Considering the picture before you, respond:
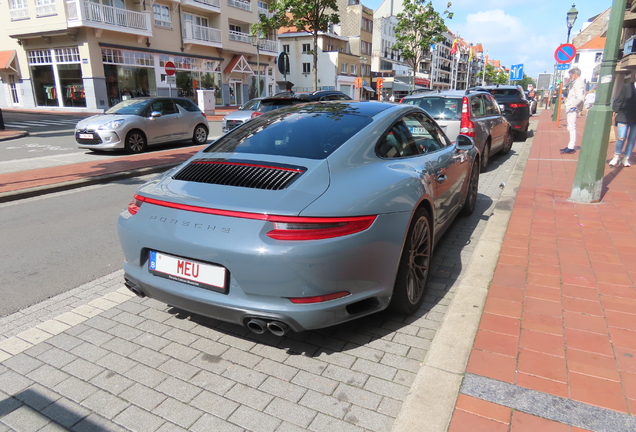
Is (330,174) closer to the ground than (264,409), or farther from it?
farther from it

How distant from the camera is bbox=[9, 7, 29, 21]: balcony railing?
27727 mm

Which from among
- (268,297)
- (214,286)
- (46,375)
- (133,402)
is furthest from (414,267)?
(46,375)

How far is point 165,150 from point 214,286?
11147 millimetres

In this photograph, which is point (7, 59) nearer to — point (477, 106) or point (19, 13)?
point (19, 13)

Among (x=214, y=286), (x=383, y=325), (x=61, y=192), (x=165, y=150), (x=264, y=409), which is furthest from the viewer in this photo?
(x=165, y=150)

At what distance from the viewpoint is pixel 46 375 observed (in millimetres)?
2613

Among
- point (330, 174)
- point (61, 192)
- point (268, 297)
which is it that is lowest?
point (61, 192)

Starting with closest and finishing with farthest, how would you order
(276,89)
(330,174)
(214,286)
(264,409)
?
(264,409) → (214,286) → (330,174) → (276,89)

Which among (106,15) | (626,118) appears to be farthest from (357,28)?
(626,118)

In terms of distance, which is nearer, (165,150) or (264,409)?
(264,409)

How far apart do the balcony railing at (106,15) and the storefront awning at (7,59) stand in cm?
690

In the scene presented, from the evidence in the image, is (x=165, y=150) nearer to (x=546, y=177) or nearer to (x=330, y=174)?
(x=546, y=177)

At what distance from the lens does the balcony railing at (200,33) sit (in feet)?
107

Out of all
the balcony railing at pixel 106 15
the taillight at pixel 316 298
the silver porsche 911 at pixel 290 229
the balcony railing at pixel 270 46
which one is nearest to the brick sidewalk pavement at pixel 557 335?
the silver porsche 911 at pixel 290 229
